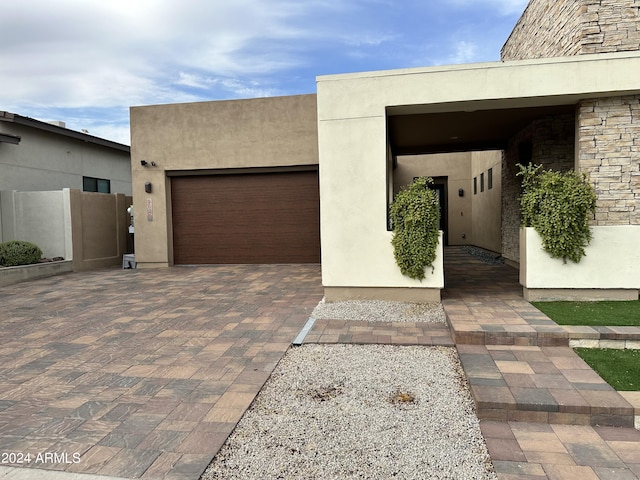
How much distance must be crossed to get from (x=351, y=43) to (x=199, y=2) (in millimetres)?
4470

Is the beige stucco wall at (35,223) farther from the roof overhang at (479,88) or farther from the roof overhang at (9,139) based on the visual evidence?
the roof overhang at (479,88)

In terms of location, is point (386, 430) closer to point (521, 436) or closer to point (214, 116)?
point (521, 436)

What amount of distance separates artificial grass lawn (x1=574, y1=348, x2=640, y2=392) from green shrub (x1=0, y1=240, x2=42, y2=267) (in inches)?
436

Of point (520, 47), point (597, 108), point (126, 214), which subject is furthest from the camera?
point (126, 214)

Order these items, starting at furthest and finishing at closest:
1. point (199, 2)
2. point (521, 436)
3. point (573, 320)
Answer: point (199, 2) → point (573, 320) → point (521, 436)

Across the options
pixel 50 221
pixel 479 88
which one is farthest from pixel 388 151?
pixel 50 221

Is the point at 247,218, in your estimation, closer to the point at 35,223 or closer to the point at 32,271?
the point at 32,271

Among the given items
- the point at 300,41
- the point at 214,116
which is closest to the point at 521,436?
the point at 214,116

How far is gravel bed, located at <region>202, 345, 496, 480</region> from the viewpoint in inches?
92.1

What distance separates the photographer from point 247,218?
11305 mm

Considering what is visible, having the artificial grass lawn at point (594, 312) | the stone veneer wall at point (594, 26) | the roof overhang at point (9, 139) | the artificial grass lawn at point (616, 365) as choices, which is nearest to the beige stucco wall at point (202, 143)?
the roof overhang at point (9, 139)

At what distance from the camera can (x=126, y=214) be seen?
12.7 meters

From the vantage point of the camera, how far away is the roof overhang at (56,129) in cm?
1138

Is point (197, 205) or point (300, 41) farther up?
point (300, 41)
